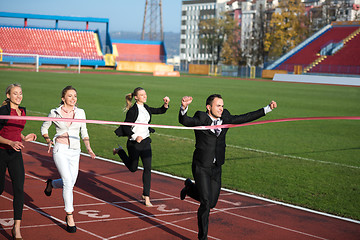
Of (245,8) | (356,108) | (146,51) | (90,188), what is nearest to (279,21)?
(146,51)

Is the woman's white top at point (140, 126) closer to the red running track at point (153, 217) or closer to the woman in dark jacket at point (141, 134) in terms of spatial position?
the woman in dark jacket at point (141, 134)

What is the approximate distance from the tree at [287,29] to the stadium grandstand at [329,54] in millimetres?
Answer: 8655

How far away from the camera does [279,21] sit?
9075cm

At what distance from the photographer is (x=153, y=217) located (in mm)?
8359

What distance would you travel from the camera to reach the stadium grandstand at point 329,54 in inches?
2645

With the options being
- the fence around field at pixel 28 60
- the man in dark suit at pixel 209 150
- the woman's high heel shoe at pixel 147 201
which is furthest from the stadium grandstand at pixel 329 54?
the man in dark suit at pixel 209 150

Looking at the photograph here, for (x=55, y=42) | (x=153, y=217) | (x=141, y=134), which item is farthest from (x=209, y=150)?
(x=55, y=42)

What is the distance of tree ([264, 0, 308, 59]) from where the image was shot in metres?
90.2

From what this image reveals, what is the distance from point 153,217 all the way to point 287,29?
88.5 metres

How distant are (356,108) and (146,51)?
232 feet

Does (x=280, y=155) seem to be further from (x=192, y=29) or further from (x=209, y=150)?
(x=192, y=29)

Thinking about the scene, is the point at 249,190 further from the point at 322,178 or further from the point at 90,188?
the point at 90,188

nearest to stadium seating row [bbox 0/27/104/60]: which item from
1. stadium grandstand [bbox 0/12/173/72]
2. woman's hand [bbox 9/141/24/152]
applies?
stadium grandstand [bbox 0/12/173/72]

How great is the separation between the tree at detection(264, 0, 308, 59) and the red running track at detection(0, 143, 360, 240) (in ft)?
273
